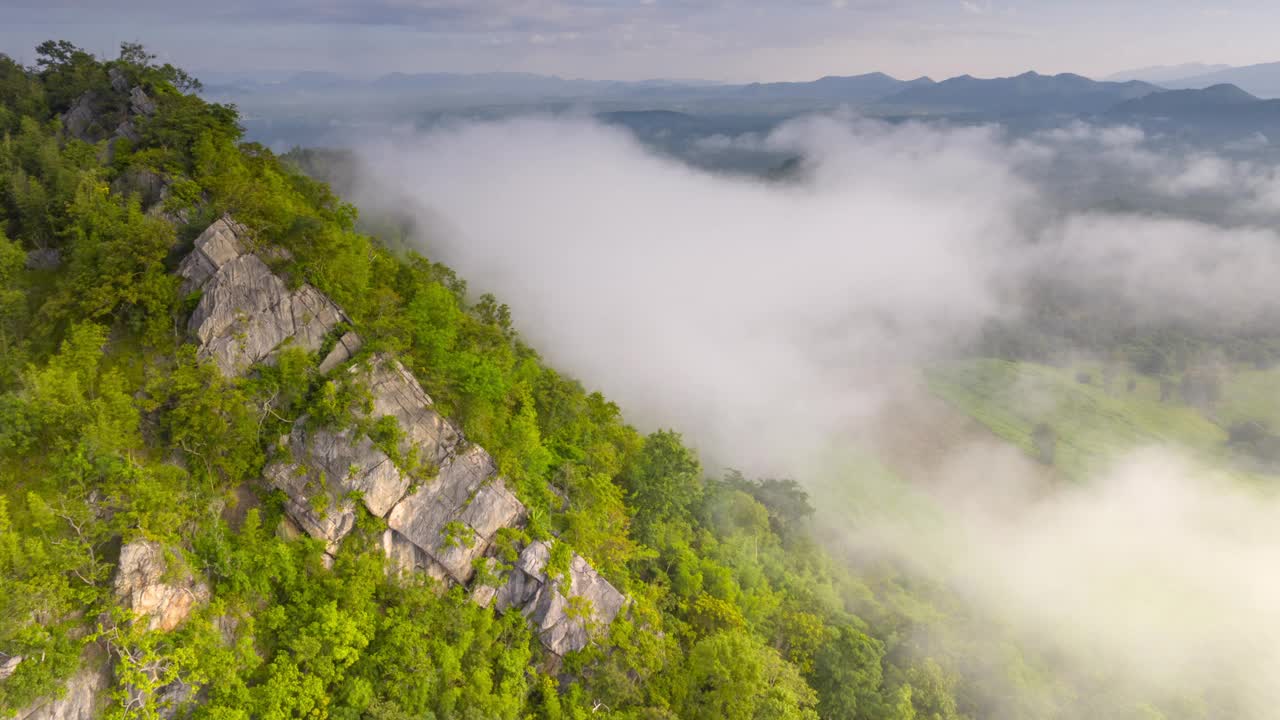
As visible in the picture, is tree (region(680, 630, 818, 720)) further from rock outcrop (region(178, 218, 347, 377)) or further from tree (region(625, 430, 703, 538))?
rock outcrop (region(178, 218, 347, 377))

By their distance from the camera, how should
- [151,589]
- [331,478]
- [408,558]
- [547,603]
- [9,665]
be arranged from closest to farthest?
[9,665] < [151,589] < [331,478] < [408,558] < [547,603]

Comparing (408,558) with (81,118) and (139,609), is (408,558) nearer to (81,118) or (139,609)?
(139,609)

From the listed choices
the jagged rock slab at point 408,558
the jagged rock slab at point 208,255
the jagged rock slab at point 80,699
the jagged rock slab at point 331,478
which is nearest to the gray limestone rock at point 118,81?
the jagged rock slab at point 208,255

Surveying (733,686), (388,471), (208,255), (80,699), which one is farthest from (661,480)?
(80,699)

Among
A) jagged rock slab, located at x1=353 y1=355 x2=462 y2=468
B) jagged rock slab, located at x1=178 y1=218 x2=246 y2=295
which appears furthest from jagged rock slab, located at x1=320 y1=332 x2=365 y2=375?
jagged rock slab, located at x1=178 y1=218 x2=246 y2=295

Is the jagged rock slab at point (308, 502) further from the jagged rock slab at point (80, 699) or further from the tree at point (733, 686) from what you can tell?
the tree at point (733, 686)

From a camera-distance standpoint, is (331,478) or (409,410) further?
(409,410)
